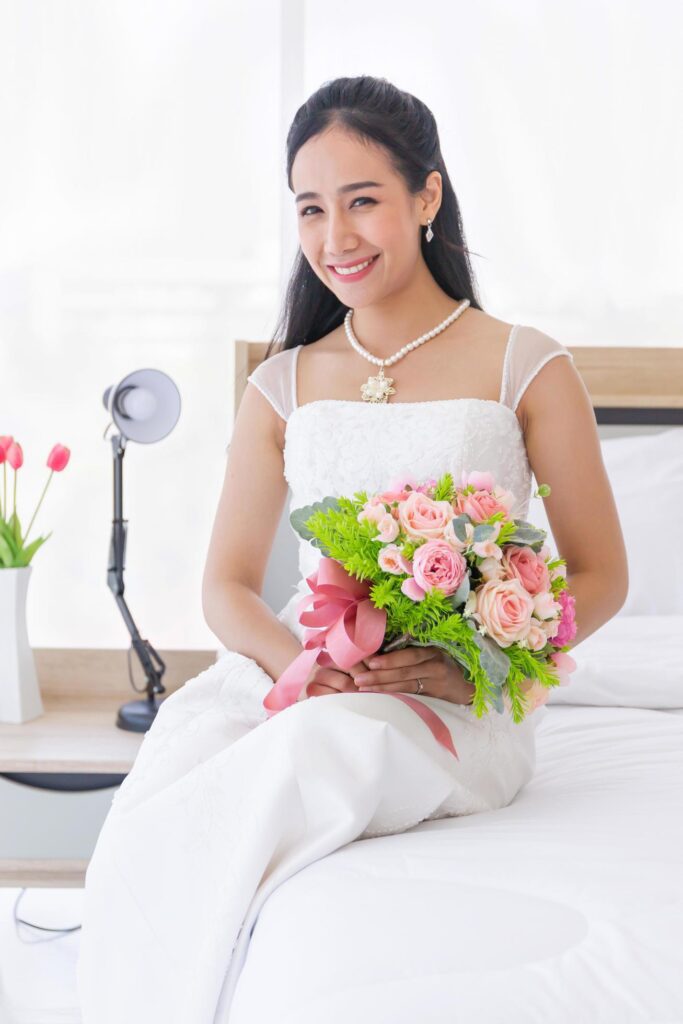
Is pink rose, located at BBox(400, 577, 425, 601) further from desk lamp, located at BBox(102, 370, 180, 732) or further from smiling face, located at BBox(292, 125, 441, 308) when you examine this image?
desk lamp, located at BBox(102, 370, 180, 732)

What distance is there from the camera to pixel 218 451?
10.7 ft

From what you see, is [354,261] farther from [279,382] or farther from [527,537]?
[527,537]

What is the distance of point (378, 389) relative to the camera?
196cm

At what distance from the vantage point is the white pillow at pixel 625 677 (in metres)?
2.12

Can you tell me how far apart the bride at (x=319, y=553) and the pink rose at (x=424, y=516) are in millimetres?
157

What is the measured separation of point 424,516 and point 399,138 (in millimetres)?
773

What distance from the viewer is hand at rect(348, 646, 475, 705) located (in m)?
1.48

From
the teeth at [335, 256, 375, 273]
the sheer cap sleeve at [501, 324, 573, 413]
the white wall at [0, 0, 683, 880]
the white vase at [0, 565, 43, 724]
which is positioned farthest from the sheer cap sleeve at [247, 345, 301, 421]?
the white wall at [0, 0, 683, 880]

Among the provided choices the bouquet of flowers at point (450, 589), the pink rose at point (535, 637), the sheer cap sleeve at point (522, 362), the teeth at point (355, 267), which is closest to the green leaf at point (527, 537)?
the bouquet of flowers at point (450, 589)

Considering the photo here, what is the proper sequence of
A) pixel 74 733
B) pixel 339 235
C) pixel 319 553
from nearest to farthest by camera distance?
pixel 339 235, pixel 319 553, pixel 74 733

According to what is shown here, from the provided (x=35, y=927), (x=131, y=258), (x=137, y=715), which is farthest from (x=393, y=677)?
(x=131, y=258)

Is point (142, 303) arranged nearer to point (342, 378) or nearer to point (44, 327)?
point (44, 327)

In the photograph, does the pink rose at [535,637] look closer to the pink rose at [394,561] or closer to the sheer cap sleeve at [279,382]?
the pink rose at [394,561]

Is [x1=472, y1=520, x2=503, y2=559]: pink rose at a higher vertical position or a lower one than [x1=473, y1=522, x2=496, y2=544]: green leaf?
lower
